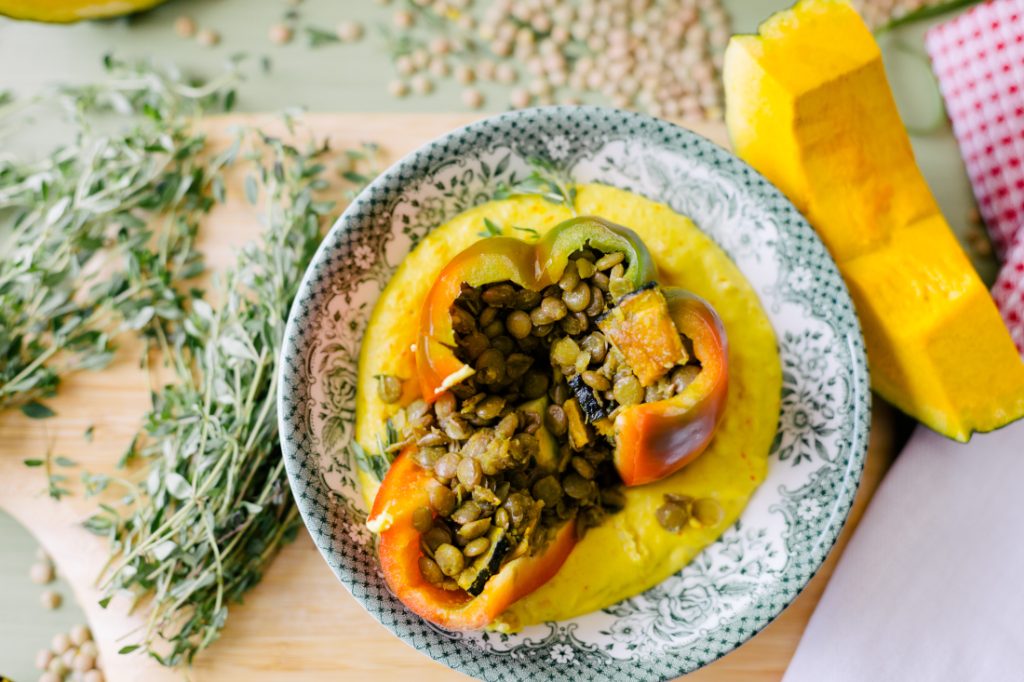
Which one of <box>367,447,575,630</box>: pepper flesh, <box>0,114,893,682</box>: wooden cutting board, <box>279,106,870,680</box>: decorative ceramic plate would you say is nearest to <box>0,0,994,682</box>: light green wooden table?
<box>279,106,870,680</box>: decorative ceramic plate

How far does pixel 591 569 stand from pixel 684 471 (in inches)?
13.6

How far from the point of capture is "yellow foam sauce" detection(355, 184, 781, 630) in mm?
2166

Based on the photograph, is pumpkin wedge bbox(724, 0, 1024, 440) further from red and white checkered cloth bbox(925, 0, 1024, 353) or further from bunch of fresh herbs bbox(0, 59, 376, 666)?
bunch of fresh herbs bbox(0, 59, 376, 666)

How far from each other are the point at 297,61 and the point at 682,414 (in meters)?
1.67

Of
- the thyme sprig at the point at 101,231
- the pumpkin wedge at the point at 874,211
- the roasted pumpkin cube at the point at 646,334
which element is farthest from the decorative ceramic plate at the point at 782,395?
the thyme sprig at the point at 101,231

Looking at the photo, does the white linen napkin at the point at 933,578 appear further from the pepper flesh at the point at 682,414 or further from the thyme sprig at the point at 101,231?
the thyme sprig at the point at 101,231

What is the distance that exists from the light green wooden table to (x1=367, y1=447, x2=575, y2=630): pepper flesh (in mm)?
1254

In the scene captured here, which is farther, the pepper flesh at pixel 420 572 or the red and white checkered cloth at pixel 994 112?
the red and white checkered cloth at pixel 994 112

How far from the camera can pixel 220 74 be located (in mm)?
2688

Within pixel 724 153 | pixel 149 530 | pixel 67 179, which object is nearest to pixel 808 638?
pixel 724 153

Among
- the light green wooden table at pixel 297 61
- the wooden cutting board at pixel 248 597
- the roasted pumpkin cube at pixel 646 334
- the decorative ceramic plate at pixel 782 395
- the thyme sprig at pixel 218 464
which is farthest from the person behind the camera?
the light green wooden table at pixel 297 61

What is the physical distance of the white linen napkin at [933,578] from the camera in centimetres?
233

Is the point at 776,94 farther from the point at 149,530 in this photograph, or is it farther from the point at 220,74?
the point at 149,530

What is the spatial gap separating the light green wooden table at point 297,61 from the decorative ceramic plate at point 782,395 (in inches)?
21.3
